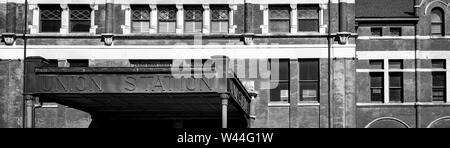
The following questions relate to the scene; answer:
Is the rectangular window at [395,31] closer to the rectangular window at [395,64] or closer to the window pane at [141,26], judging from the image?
the rectangular window at [395,64]

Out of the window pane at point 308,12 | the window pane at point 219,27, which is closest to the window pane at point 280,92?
the window pane at point 308,12

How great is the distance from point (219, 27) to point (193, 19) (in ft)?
4.61

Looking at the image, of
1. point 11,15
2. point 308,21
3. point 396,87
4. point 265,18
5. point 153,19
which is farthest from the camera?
point 396,87

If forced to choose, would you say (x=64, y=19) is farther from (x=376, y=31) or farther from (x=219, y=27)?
(x=376, y=31)

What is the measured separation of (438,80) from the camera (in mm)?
40969

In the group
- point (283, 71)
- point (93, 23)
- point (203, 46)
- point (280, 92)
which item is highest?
point (93, 23)

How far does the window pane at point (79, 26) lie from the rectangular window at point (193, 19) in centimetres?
506

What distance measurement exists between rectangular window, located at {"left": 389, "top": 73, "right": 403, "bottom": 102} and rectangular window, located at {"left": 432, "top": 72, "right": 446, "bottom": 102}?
180cm

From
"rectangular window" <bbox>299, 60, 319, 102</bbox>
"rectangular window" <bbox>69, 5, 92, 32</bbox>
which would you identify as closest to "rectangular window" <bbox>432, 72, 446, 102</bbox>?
"rectangular window" <bbox>299, 60, 319, 102</bbox>

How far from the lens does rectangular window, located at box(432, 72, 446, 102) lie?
40.8 meters

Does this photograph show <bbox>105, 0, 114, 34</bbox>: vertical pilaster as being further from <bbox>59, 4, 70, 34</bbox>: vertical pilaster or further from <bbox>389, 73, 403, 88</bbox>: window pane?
<bbox>389, 73, 403, 88</bbox>: window pane

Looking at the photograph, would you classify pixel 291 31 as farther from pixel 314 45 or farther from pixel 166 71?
pixel 166 71

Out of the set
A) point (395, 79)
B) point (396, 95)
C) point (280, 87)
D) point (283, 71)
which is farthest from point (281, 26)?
point (396, 95)

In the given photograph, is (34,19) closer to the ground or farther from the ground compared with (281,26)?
farther from the ground
